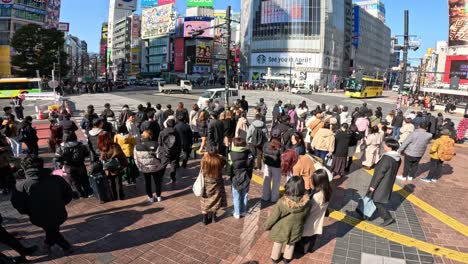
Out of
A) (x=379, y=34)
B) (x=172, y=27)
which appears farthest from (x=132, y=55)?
(x=379, y=34)

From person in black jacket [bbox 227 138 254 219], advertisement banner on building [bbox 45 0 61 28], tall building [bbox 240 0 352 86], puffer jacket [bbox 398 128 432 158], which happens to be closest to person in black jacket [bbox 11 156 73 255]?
person in black jacket [bbox 227 138 254 219]

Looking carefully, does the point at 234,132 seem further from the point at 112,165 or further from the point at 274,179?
the point at 112,165

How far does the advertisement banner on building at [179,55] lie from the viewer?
88375 millimetres

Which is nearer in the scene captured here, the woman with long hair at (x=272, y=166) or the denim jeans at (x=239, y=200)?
the denim jeans at (x=239, y=200)

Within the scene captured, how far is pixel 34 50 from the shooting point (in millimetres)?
42094

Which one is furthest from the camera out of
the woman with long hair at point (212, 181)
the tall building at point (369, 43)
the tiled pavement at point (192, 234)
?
the tall building at point (369, 43)

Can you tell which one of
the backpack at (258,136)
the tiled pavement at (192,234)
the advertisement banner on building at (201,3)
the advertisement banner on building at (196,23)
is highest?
the advertisement banner on building at (201,3)

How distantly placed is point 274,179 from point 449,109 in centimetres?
3596

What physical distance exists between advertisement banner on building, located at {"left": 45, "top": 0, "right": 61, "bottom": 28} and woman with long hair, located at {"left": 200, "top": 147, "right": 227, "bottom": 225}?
68504 mm

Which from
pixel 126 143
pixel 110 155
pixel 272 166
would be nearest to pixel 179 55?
pixel 126 143

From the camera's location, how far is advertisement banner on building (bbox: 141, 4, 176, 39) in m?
89.1

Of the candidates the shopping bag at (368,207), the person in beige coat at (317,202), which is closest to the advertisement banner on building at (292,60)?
the shopping bag at (368,207)

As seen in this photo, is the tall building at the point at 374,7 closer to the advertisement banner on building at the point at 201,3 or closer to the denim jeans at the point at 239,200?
the advertisement banner on building at the point at 201,3

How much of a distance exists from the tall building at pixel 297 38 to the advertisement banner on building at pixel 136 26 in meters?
43.5
